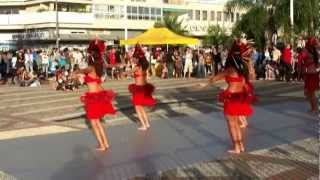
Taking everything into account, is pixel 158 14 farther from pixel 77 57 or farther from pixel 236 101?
pixel 236 101

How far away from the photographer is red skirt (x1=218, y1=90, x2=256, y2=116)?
9.98 m

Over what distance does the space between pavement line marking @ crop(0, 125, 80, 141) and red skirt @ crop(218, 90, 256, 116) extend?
4159 millimetres

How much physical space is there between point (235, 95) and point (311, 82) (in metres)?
5.17

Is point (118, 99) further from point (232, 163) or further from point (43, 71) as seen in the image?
point (43, 71)

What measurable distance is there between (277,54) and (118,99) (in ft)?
38.4

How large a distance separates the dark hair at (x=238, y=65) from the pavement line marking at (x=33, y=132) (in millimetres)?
4269

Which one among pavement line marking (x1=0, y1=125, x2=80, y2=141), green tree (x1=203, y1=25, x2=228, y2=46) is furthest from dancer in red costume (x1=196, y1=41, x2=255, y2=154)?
green tree (x1=203, y1=25, x2=228, y2=46)

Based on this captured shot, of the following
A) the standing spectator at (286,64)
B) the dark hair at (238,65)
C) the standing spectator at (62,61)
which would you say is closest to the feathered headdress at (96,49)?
the dark hair at (238,65)

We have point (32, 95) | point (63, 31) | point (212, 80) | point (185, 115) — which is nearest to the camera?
point (212, 80)

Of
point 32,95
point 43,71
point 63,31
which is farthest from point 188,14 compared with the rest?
point 32,95

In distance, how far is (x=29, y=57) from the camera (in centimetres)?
3197

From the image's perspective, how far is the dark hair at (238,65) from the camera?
1012cm

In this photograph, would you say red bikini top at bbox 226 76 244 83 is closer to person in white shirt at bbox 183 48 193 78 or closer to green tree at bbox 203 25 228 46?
person in white shirt at bbox 183 48 193 78

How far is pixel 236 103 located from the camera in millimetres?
10008
